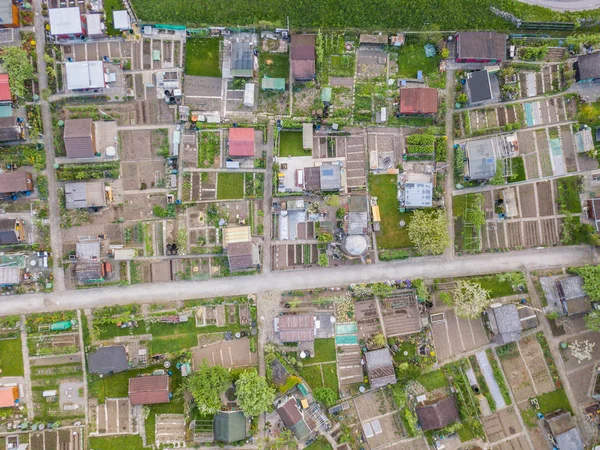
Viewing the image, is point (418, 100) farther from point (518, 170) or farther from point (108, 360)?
point (108, 360)

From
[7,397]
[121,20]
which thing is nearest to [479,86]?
[121,20]

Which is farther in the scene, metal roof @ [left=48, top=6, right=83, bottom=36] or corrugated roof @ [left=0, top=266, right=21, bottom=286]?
corrugated roof @ [left=0, top=266, right=21, bottom=286]

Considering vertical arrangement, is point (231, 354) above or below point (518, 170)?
below

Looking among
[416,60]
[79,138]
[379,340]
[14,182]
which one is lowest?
[379,340]

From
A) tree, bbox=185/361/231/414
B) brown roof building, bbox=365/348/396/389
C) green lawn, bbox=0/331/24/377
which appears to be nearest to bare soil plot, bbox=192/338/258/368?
tree, bbox=185/361/231/414

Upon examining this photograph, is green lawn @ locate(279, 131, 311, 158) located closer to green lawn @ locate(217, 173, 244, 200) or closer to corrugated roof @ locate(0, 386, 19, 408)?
green lawn @ locate(217, 173, 244, 200)

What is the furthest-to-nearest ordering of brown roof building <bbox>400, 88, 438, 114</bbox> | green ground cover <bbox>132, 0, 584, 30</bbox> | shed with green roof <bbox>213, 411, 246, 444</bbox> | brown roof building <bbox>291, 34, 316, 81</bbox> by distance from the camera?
1. green ground cover <bbox>132, 0, 584, 30</bbox>
2. brown roof building <bbox>400, 88, 438, 114</bbox>
3. brown roof building <bbox>291, 34, 316, 81</bbox>
4. shed with green roof <bbox>213, 411, 246, 444</bbox>
